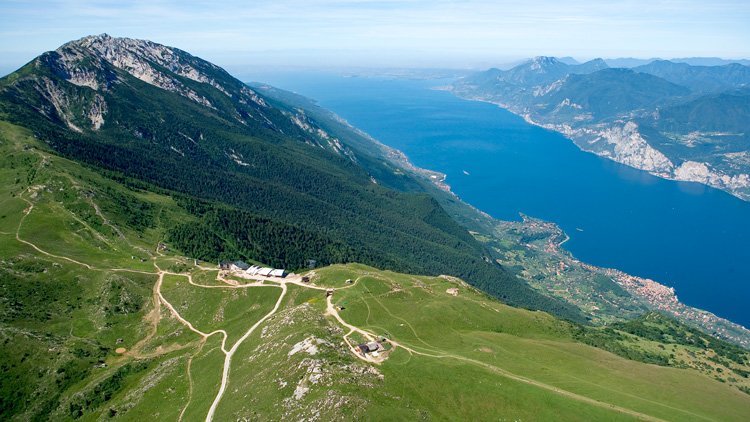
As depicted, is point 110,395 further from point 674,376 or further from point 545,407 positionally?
point 674,376

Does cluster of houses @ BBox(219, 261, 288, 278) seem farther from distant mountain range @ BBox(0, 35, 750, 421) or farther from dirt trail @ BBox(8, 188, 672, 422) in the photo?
dirt trail @ BBox(8, 188, 672, 422)

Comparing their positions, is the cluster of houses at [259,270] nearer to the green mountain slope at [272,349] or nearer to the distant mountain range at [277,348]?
the distant mountain range at [277,348]

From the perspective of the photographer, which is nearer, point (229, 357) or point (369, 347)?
point (369, 347)

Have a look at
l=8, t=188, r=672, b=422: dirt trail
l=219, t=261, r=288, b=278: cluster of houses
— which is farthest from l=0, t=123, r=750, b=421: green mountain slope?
l=219, t=261, r=288, b=278: cluster of houses

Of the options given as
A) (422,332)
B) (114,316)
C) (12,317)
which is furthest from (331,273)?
(12,317)

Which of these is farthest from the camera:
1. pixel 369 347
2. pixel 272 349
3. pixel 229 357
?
pixel 229 357

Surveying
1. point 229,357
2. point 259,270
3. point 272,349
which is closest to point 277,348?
point 272,349

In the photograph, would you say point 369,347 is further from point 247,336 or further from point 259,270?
point 259,270

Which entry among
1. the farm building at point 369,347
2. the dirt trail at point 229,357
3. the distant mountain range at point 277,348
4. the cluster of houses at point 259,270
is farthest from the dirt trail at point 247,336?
the cluster of houses at point 259,270
